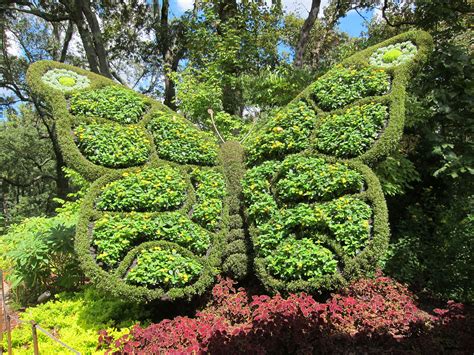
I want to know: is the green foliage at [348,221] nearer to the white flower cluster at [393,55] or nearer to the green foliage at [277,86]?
Answer: the white flower cluster at [393,55]

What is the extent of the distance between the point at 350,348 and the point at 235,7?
1170cm

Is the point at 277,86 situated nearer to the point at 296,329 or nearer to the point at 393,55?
the point at 393,55

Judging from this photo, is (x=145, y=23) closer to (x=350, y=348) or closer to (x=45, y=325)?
(x=45, y=325)

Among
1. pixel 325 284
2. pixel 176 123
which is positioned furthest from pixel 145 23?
pixel 325 284

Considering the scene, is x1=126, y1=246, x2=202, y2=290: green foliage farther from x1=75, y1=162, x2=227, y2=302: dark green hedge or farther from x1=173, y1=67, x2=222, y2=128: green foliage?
x1=173, y1=67, x2=222, y2=128: green foliage

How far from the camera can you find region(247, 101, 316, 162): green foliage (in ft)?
14.9

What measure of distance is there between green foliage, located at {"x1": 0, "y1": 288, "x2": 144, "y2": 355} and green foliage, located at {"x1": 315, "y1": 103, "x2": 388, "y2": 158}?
3.11 m

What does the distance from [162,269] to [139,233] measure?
0.47m

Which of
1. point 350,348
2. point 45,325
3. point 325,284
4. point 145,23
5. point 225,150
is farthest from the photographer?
point 145,23

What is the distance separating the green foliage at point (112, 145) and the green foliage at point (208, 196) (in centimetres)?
74

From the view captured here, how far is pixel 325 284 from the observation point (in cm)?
375

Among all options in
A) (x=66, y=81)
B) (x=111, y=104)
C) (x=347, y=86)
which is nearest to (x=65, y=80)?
(x=66, y=81)

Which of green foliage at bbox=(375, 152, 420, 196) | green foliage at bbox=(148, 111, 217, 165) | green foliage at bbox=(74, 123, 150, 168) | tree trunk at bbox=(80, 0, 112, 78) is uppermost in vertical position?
tree trunk at bbox=(80, 0, 112, 78)

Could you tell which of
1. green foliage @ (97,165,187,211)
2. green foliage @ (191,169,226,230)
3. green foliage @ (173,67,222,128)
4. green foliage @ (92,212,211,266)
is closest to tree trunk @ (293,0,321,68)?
green foliage @ (173,67,222,128)
